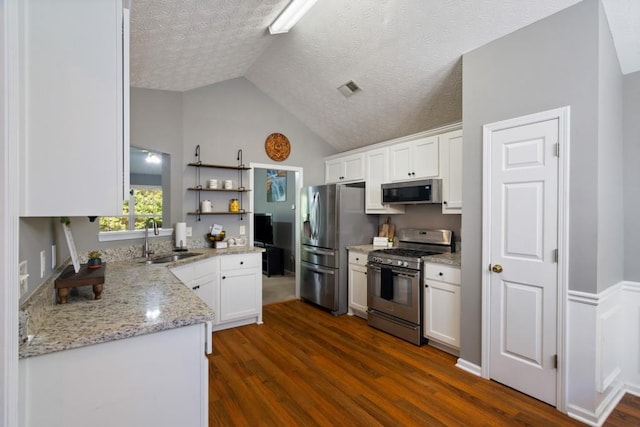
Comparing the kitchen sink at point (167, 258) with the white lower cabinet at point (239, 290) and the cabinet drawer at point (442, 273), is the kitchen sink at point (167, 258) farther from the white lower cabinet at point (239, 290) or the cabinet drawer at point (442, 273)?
the cabinet drawer at point (442, 273)

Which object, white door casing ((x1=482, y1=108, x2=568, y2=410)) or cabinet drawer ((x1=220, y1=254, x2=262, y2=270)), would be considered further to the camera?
cabinet drawer ((x1=220, y1=254, x2=262, y2=270))

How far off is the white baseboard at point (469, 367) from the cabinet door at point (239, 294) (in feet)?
7.29

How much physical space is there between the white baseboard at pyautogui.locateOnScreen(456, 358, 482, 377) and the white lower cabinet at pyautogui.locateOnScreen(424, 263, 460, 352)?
165mm

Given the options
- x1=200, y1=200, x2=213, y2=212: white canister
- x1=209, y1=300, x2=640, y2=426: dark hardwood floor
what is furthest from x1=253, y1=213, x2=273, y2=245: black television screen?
x1=209, y1=300, x2=640, y2=426: dark hardwood floor

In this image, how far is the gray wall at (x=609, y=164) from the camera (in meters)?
1.98

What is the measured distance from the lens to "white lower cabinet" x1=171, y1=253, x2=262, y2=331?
328 cm

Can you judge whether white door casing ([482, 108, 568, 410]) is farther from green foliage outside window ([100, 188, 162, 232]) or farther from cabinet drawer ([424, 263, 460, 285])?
green foliage outside window ([100, 188, 162, 232])

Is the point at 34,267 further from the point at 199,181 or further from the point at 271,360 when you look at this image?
the point at 199,181

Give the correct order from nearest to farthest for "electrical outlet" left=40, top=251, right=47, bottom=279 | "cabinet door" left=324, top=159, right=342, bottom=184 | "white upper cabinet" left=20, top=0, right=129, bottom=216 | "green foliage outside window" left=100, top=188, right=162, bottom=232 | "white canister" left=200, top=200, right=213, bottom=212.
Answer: "white upper cabinet" left=20, top=0, right=129, bottom=216
"electrical outlet" left=40, top=251, right=47, bottom=279
"white canister" left=200, top=200, right=213, bottom=212
"cabinet door" left=324, top=159, right=342, bottom=184
"green foliage outside window" left=100, top=188, right=162, bottom=232

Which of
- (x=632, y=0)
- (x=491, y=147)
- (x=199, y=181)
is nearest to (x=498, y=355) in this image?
(x=491, y=147)

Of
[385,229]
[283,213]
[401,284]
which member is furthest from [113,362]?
[283,213]

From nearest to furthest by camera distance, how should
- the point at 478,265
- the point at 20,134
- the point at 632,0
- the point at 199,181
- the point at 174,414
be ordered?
1. the point at 20,134
2. the point at 174,414
3. the point at 632,0
4. the point at 478,265
5. the point at 199,181

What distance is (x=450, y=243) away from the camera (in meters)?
3.54

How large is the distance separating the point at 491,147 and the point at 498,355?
1631 mm
